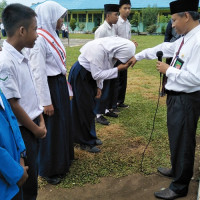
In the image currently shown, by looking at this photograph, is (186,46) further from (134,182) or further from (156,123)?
(156,123)

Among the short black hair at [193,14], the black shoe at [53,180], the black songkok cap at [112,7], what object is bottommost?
the black shoe at [53,180]

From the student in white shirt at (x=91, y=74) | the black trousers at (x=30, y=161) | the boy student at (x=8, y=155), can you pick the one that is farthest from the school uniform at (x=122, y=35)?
the boy student at (x=8, y=155)

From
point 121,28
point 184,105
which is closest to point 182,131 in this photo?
point 184,105

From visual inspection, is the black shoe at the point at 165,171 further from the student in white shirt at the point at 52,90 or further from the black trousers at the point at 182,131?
the student in white shirt at the point at 52,90

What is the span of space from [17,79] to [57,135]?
1.27m

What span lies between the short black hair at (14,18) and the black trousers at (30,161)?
0.75m

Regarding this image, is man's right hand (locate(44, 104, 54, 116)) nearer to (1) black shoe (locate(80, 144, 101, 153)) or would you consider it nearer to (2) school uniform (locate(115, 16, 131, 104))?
(1) black shoe (locate(80, 144, 101, 153))

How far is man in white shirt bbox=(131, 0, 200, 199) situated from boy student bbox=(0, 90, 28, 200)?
5.01 feet

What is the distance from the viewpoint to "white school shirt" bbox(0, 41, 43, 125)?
1770mm

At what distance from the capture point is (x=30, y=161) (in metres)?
2.07

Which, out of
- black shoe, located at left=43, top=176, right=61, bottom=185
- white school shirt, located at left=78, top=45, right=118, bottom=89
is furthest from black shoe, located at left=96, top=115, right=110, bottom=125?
black shoe, located at left=43, top=176, right=61, bottom=185

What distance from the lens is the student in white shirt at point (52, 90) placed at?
258 centimetres

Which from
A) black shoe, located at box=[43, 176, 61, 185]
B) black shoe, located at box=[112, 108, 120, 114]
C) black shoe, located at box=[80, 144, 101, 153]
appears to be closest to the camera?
black shoe, located at box=[43, 176, 61, 185]

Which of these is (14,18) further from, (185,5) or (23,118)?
(185,5)
